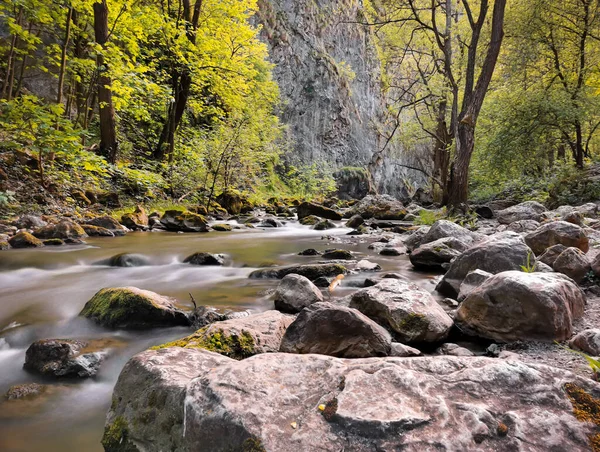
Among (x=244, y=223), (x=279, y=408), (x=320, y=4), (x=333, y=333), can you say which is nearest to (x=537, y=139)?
(x=244, y=223)

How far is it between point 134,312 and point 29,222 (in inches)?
239

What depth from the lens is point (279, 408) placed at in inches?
47.9

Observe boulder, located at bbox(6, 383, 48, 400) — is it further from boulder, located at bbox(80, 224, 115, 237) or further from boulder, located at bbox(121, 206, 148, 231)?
boulder, located at bbox(121, 206, 148, 231)

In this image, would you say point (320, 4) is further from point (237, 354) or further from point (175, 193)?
point (237, 354)

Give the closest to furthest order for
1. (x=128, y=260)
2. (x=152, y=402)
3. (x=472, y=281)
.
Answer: (x=152, y=402), (x=472, y=281), (x=128, y=260)

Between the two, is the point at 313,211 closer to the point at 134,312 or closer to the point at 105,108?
the point at 105,108

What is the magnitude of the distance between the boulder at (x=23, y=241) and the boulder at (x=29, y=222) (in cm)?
107

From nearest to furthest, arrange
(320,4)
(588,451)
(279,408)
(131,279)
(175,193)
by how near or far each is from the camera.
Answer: (588,451), (279,408), (131,279), (175,193), (320,4)

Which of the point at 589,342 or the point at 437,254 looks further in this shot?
the point at 437,254

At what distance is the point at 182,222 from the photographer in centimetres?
979

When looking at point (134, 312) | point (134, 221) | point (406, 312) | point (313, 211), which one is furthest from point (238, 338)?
point (313, 211)

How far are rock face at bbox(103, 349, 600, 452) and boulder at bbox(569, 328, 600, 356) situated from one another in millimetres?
968

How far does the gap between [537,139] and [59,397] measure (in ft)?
45.1

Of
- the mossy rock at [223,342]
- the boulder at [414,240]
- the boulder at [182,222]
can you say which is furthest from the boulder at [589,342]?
the boulder at [182,222]
